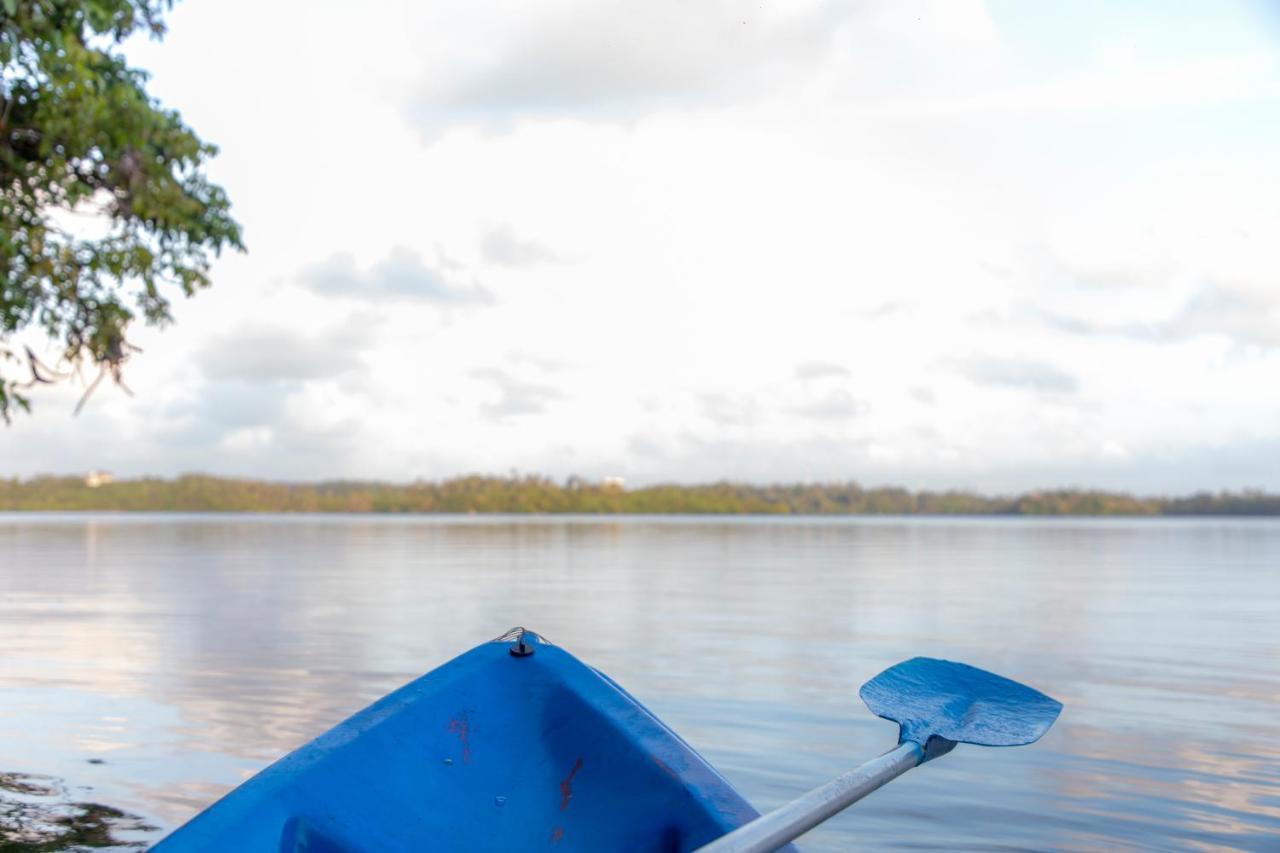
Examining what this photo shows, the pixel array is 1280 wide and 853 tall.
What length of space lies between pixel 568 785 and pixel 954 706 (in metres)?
1.81

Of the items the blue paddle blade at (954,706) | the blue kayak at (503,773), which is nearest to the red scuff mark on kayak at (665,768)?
the blue kayak at (503,773)

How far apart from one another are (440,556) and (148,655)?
1947cm

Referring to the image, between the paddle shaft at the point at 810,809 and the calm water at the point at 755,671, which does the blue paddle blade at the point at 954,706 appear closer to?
the paddle shaft at the point at 810,809

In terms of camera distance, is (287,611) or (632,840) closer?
(632,840)

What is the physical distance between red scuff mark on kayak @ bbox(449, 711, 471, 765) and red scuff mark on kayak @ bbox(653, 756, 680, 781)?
63 cm

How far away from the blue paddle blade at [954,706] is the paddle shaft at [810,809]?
0.35 meters

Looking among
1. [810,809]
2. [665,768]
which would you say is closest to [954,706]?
[665,768]

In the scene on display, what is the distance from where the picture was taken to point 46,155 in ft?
23.9

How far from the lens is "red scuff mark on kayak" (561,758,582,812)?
3971 mm

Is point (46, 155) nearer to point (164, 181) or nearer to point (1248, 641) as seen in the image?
point (164, 181)

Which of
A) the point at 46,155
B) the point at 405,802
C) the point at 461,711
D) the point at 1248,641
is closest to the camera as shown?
the point at 405,802

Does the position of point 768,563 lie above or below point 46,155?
below

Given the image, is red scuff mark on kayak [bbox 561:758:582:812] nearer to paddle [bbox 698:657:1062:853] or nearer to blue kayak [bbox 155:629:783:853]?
blue kayak [bbox 155:629:783:853]

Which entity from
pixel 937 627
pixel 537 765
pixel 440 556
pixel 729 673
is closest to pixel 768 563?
pixel 440 556
